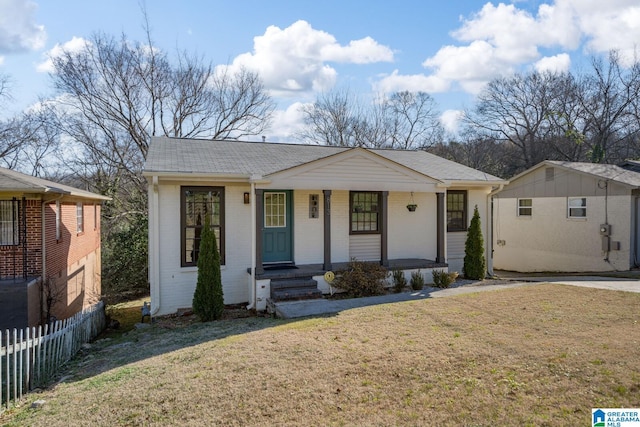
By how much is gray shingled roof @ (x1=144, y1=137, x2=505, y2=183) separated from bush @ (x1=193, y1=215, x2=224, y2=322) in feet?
5.87

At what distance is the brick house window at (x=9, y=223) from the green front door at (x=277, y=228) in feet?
18.8

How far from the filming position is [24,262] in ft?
30.8

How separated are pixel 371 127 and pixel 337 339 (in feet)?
92.5

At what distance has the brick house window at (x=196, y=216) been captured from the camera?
10.3 meters

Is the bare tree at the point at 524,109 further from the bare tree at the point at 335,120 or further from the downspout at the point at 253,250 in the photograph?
the downspout at the point at 253,250

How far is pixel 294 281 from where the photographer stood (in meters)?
10.4

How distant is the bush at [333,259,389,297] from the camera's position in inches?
413

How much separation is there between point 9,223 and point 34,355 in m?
4.73

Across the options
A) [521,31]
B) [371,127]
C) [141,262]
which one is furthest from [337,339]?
[371,127]

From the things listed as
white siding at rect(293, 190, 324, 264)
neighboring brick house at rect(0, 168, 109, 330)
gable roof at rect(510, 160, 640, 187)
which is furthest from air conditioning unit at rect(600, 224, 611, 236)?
neighboring brick house at rect(0, 168, 109, 330)

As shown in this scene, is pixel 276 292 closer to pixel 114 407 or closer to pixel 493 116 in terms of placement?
pixel 114 407

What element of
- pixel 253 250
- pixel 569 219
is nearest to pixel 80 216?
pixel 253 250

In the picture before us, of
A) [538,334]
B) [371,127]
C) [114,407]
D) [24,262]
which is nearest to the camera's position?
[114,407]

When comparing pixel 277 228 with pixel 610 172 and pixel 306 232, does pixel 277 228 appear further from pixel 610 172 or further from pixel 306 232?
pixel 610 172
